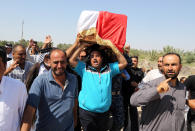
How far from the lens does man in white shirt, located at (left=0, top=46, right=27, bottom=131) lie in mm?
1754

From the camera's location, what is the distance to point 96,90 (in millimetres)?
3240

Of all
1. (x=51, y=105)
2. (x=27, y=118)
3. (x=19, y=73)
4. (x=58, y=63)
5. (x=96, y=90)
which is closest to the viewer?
(x=27, y=118)

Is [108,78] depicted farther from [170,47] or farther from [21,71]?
[170,47]

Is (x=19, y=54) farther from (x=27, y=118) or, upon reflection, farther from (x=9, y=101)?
(x=9, y=101)

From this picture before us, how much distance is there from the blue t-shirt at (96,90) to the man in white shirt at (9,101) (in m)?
1.48

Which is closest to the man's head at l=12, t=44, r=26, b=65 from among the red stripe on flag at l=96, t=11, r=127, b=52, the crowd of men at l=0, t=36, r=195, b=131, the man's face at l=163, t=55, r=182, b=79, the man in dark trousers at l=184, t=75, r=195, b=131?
the crowd of men at l=0, t=36, r=195, b=131

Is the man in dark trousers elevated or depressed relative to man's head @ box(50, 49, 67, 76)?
depressed

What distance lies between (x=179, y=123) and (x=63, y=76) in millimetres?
1481

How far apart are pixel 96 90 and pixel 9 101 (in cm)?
164

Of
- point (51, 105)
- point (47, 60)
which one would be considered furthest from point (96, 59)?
point (51, 105)

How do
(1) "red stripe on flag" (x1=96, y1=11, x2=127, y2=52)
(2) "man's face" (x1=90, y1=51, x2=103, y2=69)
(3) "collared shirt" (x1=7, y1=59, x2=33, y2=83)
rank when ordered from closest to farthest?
1. (2) "man's face" (x1=90, y1=51, x2=103, y2=69)
2. (1) "red stripe on flag" (x1=96, y1=11, x2=127, y2=52)
3. (3) "collared shirt" (x1=7, y1=59, x2=33, y2=83)

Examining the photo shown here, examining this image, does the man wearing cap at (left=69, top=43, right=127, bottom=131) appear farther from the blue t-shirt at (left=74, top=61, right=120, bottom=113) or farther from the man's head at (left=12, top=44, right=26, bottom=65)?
the man's head at (left=12, top=44, right=26, bottom=65)

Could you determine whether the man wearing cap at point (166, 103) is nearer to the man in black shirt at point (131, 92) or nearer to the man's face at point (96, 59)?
the man's face at point (96, 59)

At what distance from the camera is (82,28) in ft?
11.4
